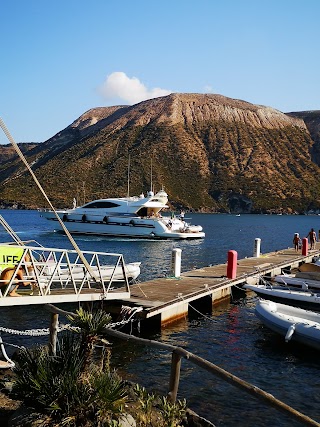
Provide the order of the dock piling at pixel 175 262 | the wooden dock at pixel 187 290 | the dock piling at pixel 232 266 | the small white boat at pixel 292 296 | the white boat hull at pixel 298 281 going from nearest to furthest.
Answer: the wooden dock at pixel 187 290 → the small white boat at pixel 292 296 → the white boat hull at pixel 298 281 → the dock piling at pixel 175 262 → the dock piling at pixel 232 266

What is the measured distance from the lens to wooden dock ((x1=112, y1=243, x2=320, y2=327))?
16.8m

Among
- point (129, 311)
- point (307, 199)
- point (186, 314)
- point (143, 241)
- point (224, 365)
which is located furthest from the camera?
point (307, 199)

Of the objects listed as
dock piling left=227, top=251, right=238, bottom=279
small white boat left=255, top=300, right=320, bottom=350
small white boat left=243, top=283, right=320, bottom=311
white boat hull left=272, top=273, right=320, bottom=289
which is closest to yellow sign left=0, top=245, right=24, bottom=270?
small white boat left=255, top=300, right=320, bottom=350

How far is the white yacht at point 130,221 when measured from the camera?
202ft

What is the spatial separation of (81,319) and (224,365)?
8499 mm

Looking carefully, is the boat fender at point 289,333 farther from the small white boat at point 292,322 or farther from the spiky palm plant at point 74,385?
the spiky palm plant at point 74,385

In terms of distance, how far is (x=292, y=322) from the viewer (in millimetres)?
16297

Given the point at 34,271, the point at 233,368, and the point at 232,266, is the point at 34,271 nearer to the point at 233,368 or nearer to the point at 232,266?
the point at 233,368

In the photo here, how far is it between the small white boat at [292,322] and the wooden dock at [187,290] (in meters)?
2.95

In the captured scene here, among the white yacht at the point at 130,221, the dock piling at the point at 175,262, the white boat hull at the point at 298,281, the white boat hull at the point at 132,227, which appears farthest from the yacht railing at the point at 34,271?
the white yacht at the point at 130,221

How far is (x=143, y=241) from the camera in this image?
6012 cm

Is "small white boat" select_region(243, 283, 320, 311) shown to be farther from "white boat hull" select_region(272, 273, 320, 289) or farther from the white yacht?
the white yacht

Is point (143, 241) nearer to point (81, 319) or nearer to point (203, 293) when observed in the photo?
point (203, 293)

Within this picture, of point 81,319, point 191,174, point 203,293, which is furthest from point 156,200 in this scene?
point 191,174
